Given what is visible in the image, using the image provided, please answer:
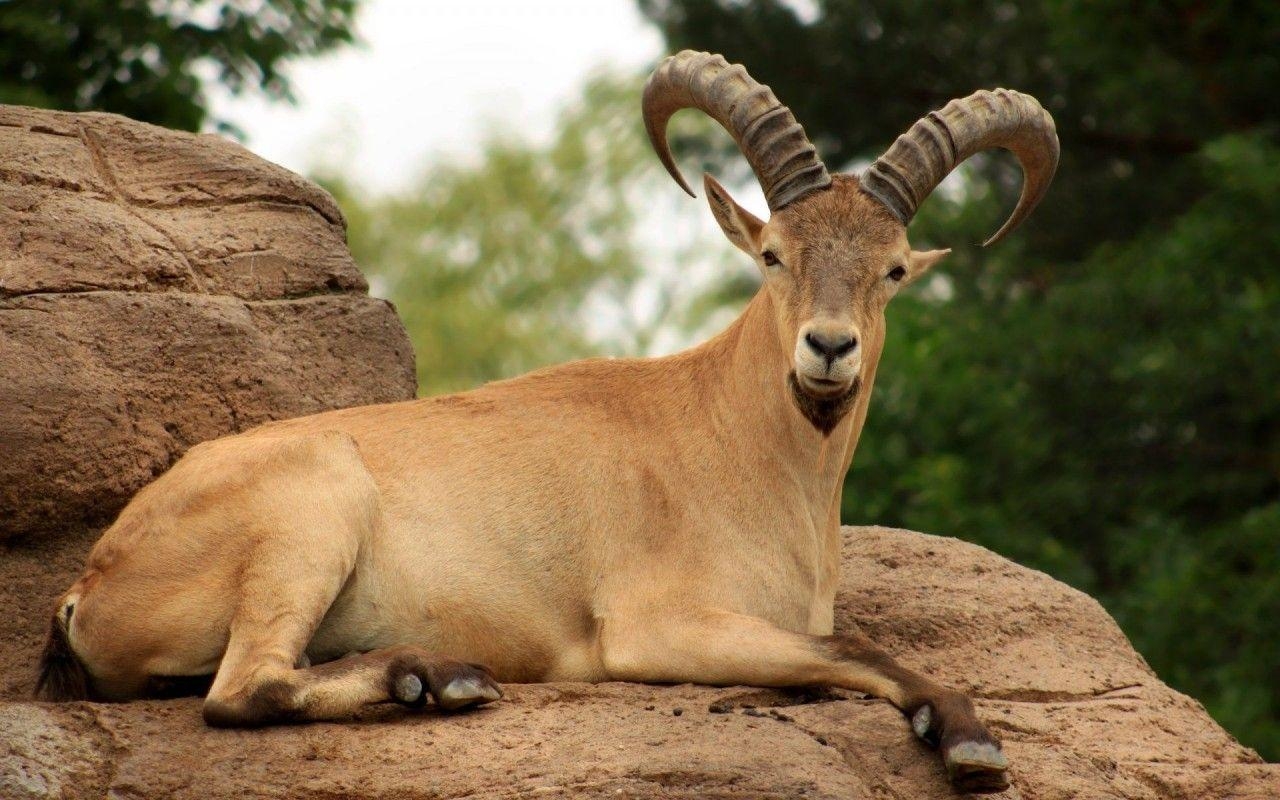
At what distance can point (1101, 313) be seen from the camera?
2144 centimetres

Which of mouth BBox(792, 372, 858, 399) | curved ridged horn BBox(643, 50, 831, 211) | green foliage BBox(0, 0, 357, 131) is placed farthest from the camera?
green foliage BBox(0, 0, 357, 131)

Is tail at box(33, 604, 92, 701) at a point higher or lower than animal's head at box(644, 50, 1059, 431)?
lower

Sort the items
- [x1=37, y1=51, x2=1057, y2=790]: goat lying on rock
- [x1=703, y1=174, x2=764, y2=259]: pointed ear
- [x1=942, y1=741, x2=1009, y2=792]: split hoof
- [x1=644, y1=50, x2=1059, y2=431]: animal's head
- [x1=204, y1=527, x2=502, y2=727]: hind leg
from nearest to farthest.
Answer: [x1=942, y1=741, x2=1009, y2=792]: split hoof
[x1=204, y1=527, x2=502, y2=727]: hind leg
[x1=37, y1=51, x2=1057, y2=790]: goat lying on rock
[x1=644, y1=50, x2=1059, y2=431]: animal's head
[x1=703, y1=174, x2=764, y2=259]: pointed ear

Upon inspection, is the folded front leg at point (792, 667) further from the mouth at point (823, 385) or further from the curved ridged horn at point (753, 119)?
the curved ridged horn at point (753, 119)

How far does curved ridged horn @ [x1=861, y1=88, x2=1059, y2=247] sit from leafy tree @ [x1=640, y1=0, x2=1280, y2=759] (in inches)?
406

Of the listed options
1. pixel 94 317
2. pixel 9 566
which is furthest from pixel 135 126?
pixel 9 566

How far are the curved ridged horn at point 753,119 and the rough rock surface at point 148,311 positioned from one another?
2279 mm

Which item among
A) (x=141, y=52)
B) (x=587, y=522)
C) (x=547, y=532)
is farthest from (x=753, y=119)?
(x=141, y=52)

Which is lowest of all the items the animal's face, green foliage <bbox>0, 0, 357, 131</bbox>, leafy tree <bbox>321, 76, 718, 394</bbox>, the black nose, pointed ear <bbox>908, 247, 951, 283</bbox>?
the black nose

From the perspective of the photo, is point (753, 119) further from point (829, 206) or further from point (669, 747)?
point (669, 747)

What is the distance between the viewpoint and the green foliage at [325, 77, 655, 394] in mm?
45656

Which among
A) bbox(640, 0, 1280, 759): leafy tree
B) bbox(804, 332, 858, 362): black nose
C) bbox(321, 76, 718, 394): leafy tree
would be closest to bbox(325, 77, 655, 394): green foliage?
bbox(321, 76, 718, 394): leafy tree

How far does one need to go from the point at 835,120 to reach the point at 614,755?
17.5 metres

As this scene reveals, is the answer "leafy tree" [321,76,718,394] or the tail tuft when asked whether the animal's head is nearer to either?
the tail tuft
